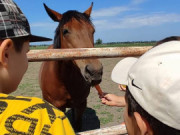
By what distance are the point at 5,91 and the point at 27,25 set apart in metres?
0.33

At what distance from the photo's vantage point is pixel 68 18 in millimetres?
3814

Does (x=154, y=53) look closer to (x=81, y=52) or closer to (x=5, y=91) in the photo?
(x=5, y=91)

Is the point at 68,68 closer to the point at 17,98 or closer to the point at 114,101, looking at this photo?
the point at 114,101

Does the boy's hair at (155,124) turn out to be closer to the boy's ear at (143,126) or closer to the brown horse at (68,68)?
the boy's ear at (143,126)

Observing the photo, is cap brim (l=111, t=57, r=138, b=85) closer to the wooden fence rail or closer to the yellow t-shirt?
the yellow t-shirt

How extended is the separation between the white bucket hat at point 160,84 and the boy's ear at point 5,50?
1.81 ft

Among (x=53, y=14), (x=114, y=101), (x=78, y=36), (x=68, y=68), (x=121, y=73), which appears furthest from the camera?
(x=53, y=14)

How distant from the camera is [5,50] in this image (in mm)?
969

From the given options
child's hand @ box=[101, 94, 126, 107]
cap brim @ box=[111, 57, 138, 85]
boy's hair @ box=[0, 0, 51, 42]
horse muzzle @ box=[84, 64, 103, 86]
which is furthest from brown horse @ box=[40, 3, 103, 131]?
boy's hair @ box=[0, 0, 51, 42]

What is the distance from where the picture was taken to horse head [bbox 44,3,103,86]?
302 centimetres

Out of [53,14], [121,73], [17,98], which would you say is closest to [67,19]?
[53,14]

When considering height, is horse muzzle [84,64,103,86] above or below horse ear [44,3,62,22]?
below

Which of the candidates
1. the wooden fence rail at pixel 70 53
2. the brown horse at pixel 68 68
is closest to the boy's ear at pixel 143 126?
the wooden fence rail at pixel 70 53

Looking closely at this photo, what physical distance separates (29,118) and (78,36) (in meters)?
2.77
